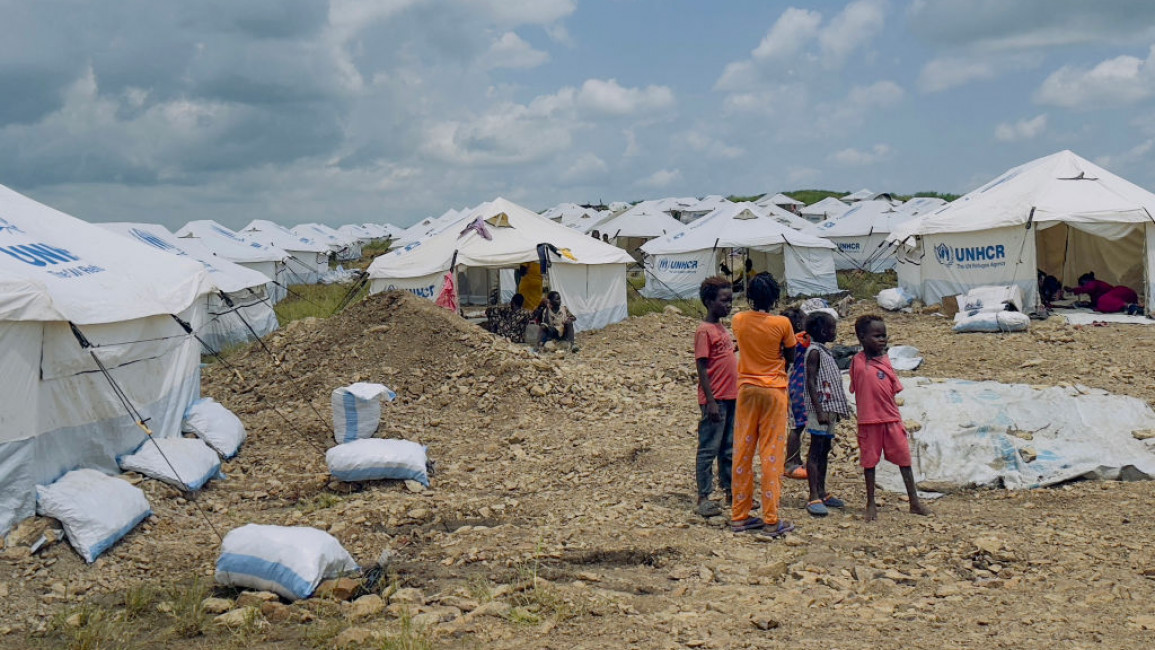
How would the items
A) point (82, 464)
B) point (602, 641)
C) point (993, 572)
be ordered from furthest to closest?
point (82, 464)
point (993, 572)
point (602, 641)

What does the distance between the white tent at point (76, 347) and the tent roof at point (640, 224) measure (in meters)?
23.3

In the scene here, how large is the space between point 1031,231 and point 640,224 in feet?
58.9

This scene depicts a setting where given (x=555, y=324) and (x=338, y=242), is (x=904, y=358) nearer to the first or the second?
(x=555, y=324)

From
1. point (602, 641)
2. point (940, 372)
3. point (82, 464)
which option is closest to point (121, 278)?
point (82, 464)

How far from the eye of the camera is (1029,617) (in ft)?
12.0

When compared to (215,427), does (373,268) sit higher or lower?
higher

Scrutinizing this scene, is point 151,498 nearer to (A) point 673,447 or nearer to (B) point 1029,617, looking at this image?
(A) point 673,447

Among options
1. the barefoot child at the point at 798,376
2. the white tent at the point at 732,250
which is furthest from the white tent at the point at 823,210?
the barefoot child at the point at 798,376

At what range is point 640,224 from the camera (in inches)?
1249

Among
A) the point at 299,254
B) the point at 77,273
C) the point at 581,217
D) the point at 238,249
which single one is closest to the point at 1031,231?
the point at 77,273

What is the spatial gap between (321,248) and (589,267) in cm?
2137

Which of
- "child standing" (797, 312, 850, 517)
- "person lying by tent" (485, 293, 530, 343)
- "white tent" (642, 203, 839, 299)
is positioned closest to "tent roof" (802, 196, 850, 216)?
"white tent" (642, 203, 839, 299)

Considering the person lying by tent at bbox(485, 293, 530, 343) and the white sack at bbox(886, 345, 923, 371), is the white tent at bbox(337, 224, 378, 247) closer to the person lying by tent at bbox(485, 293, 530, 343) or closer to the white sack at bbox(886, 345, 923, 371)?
the person lying by tent at bbox(485, 293, 530, 343)

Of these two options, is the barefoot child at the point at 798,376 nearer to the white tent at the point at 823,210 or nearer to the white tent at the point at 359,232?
the white tent at the point at 823,210
